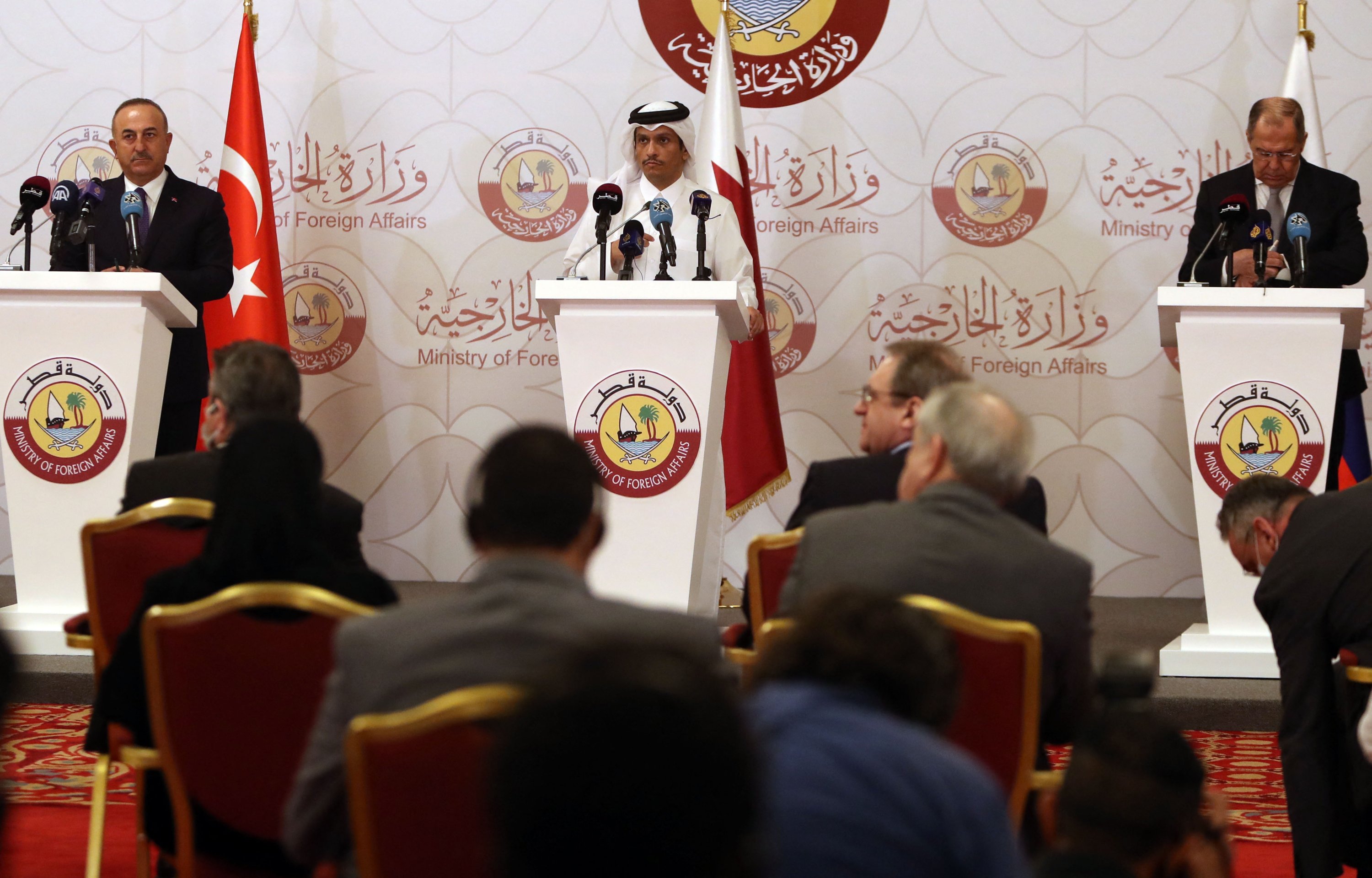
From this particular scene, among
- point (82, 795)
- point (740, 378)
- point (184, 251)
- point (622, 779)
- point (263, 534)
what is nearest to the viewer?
point (622, 779)

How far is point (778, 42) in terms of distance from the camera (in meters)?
6.55

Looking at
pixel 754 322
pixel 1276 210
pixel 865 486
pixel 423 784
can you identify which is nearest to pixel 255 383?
pixel 865 486

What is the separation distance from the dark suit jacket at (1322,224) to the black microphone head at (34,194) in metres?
3.70

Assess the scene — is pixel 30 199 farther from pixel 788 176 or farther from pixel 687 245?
pixel 788 176

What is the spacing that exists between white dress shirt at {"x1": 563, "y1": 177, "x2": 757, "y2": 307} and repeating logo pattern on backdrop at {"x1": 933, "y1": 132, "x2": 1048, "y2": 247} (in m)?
1.43

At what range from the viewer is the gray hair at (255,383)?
115 inches

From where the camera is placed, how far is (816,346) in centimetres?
652

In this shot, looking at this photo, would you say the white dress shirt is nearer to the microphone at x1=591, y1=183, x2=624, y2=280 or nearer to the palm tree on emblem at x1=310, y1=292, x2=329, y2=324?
the microphone at x1=591, y1=183, x2=624, y2=280

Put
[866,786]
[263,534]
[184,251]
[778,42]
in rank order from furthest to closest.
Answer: [778,42], [184,251], [263,534], [866,786]

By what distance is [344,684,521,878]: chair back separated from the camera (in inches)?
57.2

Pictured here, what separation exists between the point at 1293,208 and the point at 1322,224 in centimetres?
11

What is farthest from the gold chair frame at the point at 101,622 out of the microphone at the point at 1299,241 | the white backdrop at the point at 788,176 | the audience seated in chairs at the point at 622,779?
the white backdrop at the point at 788,176

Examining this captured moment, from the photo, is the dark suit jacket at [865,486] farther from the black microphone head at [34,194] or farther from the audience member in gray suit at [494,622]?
the black microphone head at [34,194]

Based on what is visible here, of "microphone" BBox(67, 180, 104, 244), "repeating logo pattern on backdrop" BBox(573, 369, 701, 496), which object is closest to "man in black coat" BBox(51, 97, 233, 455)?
"microphone" BBox(67, 180, 104, 244)
